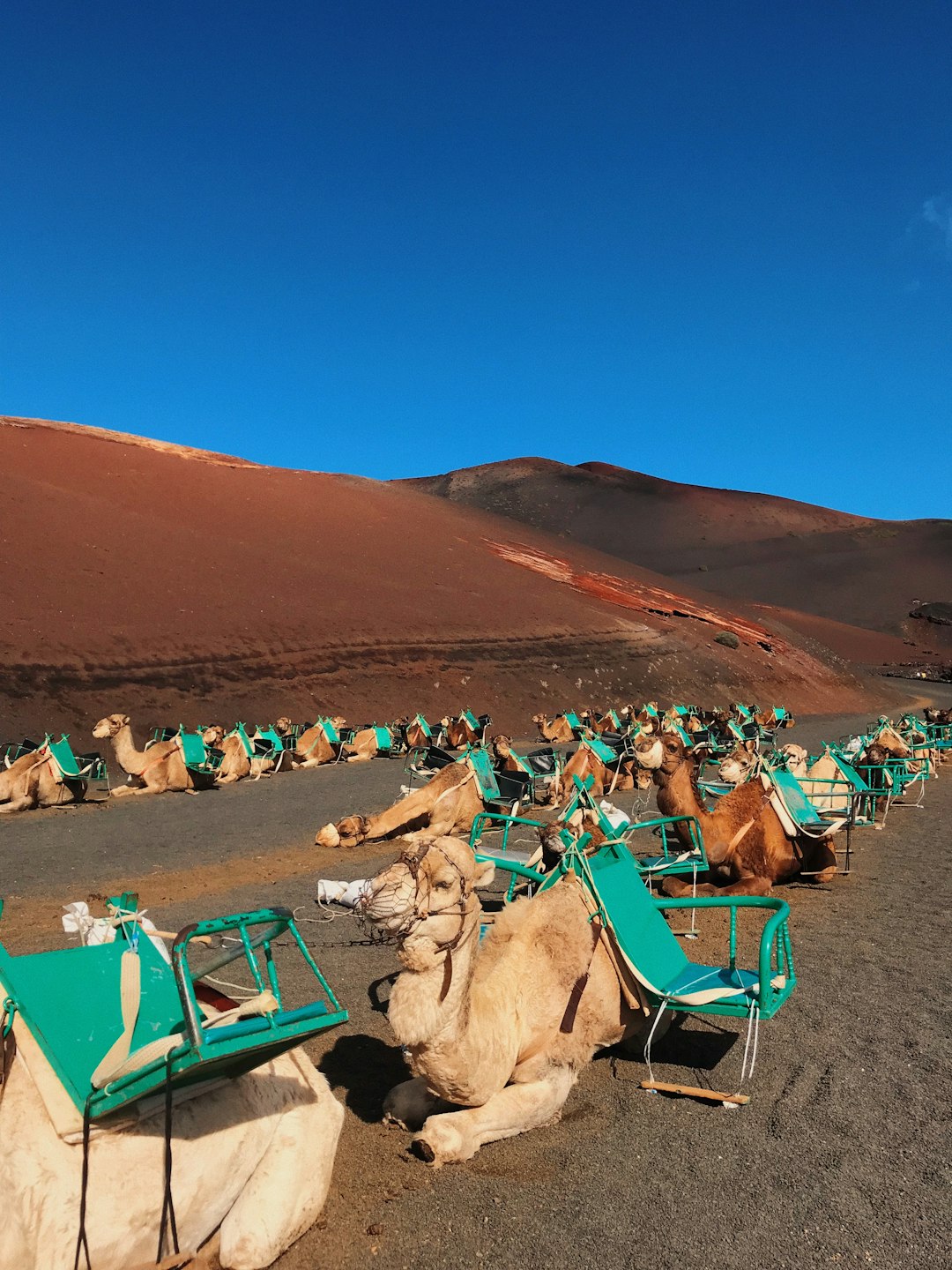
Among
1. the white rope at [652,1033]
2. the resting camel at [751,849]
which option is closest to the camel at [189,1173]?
the white rope at [652,1033]

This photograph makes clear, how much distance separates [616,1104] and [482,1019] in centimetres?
118

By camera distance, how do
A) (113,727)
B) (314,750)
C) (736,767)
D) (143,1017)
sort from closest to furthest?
(143,1017) < (736,767) < (113,727) < (314,750)

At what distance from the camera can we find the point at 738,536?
5669 inches

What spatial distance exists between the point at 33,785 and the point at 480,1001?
1316 cm

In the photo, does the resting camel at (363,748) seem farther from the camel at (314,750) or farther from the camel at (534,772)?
the camel at (534,772)

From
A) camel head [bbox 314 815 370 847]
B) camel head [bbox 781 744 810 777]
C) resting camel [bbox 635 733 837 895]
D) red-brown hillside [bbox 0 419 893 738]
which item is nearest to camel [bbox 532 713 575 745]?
red-brown hillside [bbox 0 419 893 738]

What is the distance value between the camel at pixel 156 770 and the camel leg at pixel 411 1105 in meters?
14.0

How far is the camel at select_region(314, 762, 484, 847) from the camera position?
38.6 feet

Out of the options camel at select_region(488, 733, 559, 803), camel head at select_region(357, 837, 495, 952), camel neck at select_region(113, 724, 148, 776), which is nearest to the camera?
camel head at select_region(357, 837, 495, 952)

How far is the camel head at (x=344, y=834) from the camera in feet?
38.9

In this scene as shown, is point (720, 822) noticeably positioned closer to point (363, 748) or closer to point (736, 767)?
point (736, 767)

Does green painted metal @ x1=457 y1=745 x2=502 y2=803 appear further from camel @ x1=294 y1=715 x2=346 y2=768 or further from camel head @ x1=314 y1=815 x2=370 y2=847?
camel @ x1=294 y1=715 x2=346 y2=768

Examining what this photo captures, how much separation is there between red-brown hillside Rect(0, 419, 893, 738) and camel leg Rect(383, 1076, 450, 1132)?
833 inches

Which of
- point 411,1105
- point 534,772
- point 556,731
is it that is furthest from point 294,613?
point 411,1105
